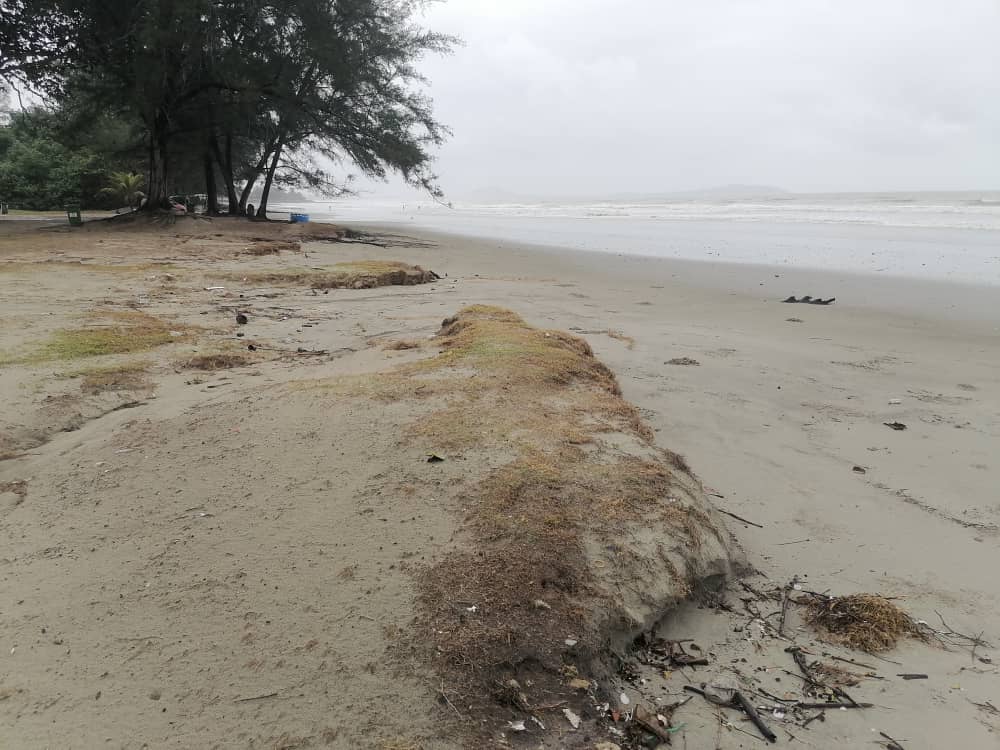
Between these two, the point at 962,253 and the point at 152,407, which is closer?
the point at 152,407

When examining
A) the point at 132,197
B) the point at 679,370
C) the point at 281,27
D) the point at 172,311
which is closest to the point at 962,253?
the point at 679,370

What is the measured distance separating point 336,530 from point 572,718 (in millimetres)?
1019

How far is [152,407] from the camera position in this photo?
11.3 feet

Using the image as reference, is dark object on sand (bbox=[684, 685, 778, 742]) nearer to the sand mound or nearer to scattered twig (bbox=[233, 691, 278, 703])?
the sand mound

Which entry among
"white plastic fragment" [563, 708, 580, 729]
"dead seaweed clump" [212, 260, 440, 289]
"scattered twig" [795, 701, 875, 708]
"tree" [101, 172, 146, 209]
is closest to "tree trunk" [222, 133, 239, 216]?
"tree" [101, 172, 146, 209]

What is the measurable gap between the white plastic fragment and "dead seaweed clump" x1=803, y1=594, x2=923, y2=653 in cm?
105

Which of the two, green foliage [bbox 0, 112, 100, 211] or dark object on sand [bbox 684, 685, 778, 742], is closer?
dark object on sand [bbox 684, 685, 778, 742]

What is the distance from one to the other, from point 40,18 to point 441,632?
65.6ft

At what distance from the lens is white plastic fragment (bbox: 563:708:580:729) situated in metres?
1.55

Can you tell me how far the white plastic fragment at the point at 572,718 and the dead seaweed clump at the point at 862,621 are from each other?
1.05 m

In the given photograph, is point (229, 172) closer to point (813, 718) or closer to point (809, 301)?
point (809, 301)

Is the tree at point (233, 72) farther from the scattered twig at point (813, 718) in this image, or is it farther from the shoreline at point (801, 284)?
the scattered twig at point (813, 718)

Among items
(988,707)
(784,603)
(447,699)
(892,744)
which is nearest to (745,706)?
(892,744)

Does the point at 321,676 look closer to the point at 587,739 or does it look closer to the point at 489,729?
the point at 489,729
